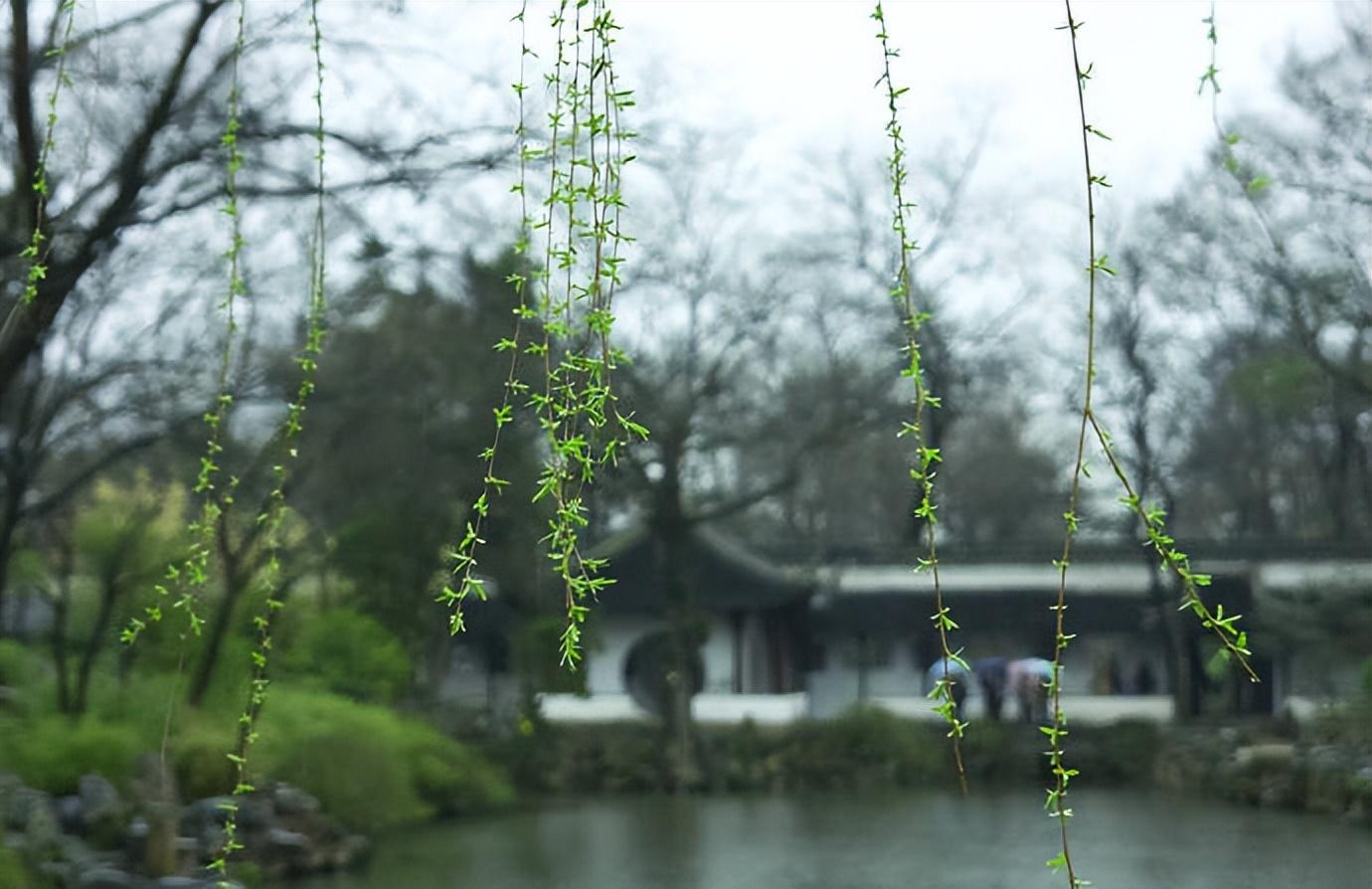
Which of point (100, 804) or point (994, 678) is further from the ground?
point (994, 678)

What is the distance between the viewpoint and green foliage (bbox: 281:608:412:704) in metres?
5.52

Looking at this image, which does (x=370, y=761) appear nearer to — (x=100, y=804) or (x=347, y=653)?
(x=347, y=653)

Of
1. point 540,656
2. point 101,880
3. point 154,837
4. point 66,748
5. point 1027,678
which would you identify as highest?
point 540,656

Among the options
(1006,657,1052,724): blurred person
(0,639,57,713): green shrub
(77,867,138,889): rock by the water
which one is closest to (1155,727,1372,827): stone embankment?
(1006,657,1052,724): blurred person

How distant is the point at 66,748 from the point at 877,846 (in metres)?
2.75

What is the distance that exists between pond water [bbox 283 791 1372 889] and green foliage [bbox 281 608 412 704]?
645mm

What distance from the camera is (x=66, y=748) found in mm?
5594

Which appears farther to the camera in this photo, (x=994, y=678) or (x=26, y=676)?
(x=26, y=676)

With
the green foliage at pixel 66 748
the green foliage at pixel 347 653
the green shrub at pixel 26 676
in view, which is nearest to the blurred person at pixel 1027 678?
the green foliage at pixel 347 653

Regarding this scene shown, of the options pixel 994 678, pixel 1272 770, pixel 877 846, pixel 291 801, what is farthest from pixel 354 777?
pixel 1272 770

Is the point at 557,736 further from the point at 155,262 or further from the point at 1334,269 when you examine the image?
the point at 1334,269

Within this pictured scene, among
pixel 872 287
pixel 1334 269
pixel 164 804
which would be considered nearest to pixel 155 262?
pixel 164 804

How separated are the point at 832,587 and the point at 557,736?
1045 millimetres

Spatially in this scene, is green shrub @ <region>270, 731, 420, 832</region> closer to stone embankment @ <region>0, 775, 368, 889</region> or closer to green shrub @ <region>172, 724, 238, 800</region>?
stone embankment @ <region>0, 775, 368, 889</region>
